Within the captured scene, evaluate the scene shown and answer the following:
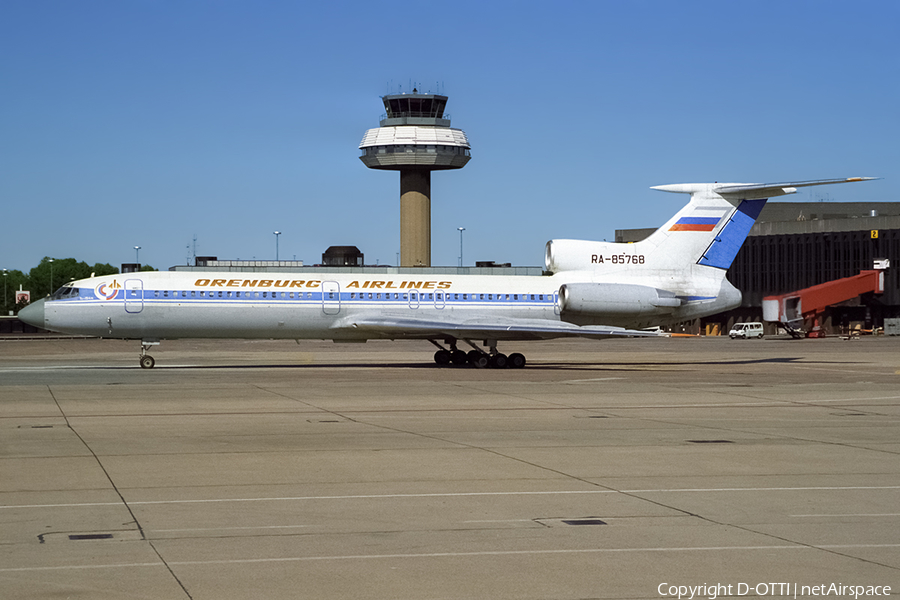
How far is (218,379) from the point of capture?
3088 cm

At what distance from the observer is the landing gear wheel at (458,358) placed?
39844 mm

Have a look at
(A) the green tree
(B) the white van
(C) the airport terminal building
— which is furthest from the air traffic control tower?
(A) the green tree

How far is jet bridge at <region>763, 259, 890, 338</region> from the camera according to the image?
265ft

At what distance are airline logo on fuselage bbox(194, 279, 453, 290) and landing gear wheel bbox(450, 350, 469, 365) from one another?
8.90ft

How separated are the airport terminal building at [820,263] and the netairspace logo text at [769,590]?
288 ft

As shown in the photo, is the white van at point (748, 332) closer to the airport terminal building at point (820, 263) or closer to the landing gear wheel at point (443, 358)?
the airport terminal building at point (820, 263)

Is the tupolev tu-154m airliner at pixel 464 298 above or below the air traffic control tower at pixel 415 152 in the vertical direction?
below

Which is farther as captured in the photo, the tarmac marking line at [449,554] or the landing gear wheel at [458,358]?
the landing gear wheel at [458,358]

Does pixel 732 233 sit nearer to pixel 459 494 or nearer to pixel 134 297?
pixel 134 297

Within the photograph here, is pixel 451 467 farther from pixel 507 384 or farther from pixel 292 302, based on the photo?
pixel 292 302

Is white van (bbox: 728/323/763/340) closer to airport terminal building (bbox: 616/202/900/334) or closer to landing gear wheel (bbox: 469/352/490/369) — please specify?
airport terminal building (bbox: 616/202/900/334)

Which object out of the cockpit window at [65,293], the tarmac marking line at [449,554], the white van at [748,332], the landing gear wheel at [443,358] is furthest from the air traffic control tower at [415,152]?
the tarmac marking line at [449,554]

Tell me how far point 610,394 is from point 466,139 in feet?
290

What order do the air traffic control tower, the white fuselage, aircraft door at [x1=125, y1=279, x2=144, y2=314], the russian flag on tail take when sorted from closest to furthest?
1. aircraft door at [x1=125, y1=279, x2=144, y2=314]
2. the white fuselage
3. the russian flag on tail
4. the air traffic control tower
